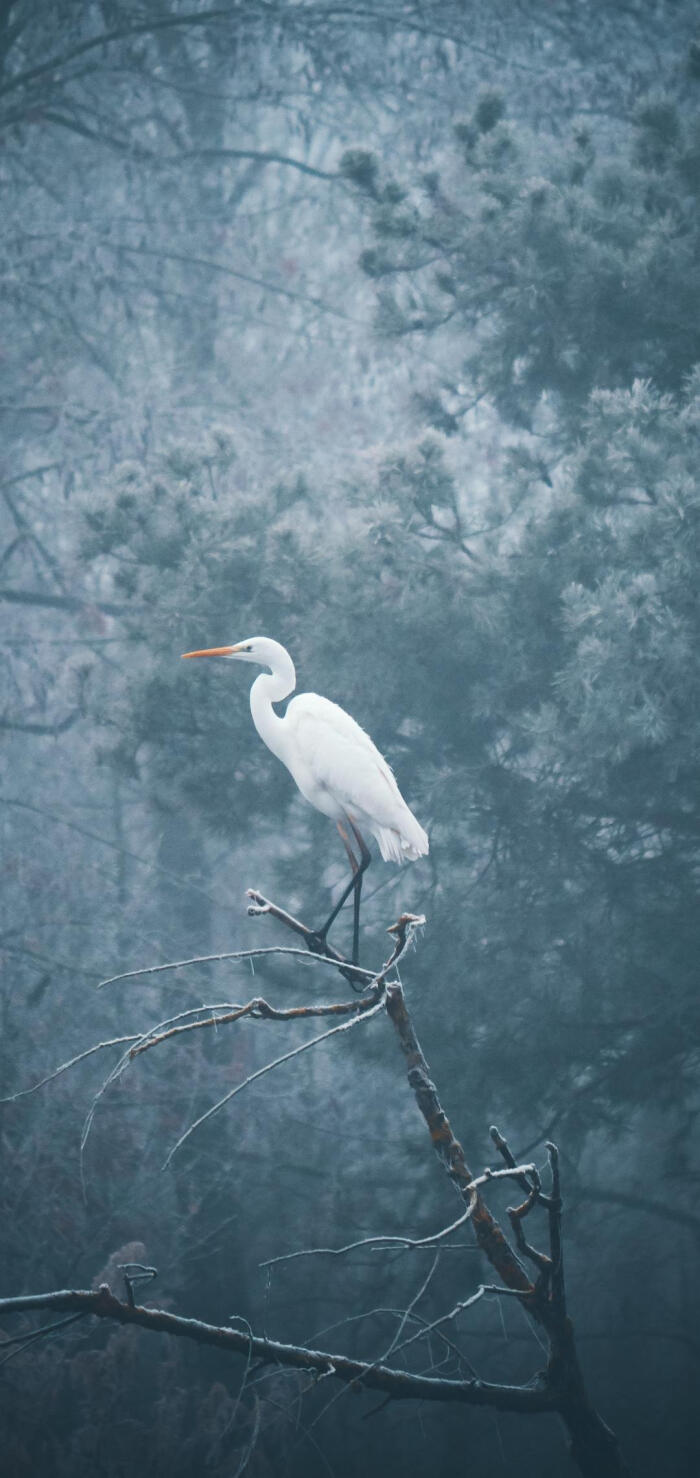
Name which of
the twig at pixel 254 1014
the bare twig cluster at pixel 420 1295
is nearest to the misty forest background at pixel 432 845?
the bare twig cluster at pixel 420 1295

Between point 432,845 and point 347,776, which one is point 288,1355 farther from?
point 432,845

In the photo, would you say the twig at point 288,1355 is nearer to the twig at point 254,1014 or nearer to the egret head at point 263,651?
the twig at point 254,1014

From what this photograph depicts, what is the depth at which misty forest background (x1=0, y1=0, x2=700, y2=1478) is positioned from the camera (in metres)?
A: 3.25

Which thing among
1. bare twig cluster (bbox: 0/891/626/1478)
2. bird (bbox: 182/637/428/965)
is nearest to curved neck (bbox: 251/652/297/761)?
bird (bbox: 182/637/428/965)

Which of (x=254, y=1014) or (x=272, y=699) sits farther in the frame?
(x=272, y=699)

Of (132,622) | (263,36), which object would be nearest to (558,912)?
(132,622)

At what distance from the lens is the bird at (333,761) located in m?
2.56

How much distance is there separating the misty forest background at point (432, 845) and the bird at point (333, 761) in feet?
2.20

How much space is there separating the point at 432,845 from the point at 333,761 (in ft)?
3.93

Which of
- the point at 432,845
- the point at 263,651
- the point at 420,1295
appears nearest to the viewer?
the point at 420,1295

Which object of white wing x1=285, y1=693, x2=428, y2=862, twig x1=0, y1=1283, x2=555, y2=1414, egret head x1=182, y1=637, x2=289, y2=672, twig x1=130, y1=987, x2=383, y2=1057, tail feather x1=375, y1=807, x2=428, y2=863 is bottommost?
twig x1=0, y1=1283, x2=555, y2=1414

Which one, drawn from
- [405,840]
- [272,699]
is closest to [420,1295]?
[405,840]

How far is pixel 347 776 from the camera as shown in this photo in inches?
101

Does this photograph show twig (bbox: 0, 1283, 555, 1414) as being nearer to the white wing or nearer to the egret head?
the white wing
